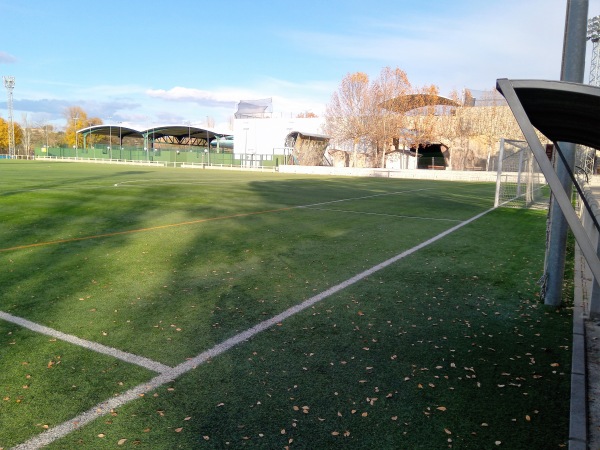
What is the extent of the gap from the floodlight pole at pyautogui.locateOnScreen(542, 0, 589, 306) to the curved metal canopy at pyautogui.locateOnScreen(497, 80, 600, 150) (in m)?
1.41

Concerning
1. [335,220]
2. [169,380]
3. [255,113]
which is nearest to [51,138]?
[255,113]

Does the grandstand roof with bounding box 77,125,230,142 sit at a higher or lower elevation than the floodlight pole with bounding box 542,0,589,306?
higher

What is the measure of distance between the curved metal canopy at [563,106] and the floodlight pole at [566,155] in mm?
1405

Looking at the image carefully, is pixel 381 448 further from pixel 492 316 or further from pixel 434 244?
pixel 434 244

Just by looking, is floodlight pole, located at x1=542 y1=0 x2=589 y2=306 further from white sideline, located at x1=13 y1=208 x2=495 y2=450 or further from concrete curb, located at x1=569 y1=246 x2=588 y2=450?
white sideline, located at x1=13 y1=208 x2=495 y2=450

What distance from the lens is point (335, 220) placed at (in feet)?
44.5

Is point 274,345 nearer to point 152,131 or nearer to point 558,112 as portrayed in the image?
point 558,112

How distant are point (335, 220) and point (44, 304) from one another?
8.88 meters

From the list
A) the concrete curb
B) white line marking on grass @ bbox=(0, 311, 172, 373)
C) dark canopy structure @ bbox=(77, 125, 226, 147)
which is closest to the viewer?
the concrete curb

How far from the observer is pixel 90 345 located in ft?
15.0

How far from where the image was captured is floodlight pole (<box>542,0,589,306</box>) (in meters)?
5.55

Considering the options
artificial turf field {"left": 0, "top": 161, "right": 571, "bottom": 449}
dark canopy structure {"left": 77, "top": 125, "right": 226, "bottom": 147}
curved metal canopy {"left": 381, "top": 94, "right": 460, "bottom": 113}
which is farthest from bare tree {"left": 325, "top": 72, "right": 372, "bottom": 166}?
artificial turf field {"left": 0, "top": 161, "right": 571, "bottom": 449}

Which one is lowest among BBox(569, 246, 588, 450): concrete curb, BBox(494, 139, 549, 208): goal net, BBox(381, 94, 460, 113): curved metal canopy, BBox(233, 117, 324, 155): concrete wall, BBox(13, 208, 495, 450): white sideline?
BBox(13, 208, 495, 450): white sideline

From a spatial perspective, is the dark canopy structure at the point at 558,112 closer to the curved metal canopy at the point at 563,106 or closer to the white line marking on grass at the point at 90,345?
the curved metal canopy at the point at 563,106
